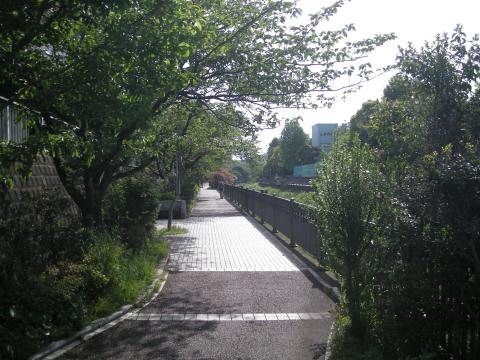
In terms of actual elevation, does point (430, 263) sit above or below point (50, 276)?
above

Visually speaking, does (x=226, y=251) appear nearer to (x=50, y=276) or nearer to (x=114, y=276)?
(x=114, y=276)

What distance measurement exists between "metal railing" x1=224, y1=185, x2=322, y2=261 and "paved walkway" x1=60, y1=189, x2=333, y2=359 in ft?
1.74

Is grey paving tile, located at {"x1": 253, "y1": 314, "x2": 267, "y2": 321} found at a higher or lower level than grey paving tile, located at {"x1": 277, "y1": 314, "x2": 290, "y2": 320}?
higher

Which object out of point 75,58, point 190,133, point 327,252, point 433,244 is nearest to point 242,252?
point 190,133

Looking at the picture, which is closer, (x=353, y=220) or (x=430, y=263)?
(x=430, y=263)

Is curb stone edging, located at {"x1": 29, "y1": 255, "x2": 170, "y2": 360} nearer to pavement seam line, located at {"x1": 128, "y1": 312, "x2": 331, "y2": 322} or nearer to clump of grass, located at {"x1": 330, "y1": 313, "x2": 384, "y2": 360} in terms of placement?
pavement seam line, located at {"x1": 128, "y1": 312, "x2": 331, "y2": 322}

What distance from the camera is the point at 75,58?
5949mm

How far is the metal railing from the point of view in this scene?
11.3 metres

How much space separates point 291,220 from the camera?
13688 mm

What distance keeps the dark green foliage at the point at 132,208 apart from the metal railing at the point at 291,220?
11.2 ft

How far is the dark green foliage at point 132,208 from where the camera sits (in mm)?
11312

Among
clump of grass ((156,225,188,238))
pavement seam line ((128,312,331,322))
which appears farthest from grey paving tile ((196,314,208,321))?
A: clump of grass ((156,225,188,238))

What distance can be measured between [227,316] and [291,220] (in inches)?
261

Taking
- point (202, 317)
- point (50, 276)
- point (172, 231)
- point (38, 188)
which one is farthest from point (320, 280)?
point (172, 231)
